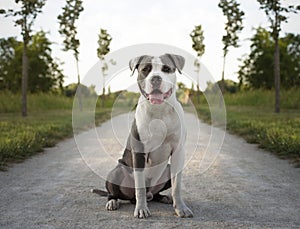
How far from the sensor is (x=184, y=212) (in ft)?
12.0

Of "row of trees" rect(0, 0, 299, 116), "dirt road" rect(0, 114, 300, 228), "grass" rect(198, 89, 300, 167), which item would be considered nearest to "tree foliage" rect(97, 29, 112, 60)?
"row of trees" rect(0, 0, 299, 116)

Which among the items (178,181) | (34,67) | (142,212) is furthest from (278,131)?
(34,67)

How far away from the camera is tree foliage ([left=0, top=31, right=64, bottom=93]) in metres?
34.1

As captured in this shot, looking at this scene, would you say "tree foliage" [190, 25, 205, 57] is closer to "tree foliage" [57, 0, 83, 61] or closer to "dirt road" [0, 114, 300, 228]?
"tree foliage" [57, 0, 83, 61]

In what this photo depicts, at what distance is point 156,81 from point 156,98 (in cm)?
17

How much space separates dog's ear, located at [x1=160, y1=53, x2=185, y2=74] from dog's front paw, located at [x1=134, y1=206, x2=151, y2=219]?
1319mm

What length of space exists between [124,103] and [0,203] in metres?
1.69

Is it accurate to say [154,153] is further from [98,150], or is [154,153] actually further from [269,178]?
[98,150]

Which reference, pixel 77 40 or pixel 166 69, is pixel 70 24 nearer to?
pixel 77 40

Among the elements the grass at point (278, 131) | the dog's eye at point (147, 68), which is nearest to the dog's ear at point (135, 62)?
the dog's eye at point (147, 68)

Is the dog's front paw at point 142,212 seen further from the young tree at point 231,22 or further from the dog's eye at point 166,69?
the young tree at point 231,22

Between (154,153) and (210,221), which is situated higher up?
(154,153)

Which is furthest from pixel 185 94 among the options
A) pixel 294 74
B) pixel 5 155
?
pixel 294 74

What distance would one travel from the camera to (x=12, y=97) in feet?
72.6
